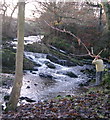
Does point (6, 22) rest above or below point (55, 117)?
above

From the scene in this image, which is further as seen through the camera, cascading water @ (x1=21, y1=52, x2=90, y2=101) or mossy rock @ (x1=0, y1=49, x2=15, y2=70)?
mossy rock @ (x1=0, y1=49, x2=15, y2=70)

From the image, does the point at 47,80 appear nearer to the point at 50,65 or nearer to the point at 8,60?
the point at 50,65

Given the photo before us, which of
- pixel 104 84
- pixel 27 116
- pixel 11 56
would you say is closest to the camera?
pixel 27 116

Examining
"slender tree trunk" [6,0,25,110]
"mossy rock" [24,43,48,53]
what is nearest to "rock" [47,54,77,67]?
"mossy rock" [24,43,48,53]

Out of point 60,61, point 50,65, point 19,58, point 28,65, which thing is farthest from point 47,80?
point 19,58

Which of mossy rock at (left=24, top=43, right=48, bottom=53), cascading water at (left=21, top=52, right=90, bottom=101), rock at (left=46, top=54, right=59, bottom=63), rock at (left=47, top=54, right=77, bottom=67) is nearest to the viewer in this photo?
cascading water at (left=21, top=52, right=90, bottom=101)

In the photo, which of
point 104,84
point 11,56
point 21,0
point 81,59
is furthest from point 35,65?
point 21,0

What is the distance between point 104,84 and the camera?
470 inches

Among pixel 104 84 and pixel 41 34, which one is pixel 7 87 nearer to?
pixel 104 84

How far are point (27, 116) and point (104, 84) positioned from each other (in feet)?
20.3

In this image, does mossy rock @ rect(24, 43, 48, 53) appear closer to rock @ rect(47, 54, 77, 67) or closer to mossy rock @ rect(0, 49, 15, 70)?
rock @ rect(47, 54, 77, 67)

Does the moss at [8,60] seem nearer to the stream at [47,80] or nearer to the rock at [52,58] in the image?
the stream at [47,80]

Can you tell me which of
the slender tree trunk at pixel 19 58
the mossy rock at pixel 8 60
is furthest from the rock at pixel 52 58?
the slender tree trunk at pixel 19 58

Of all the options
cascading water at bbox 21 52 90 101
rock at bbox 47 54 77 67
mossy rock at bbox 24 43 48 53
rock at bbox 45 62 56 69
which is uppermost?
mossy rock at bbox 24 43 48 53
